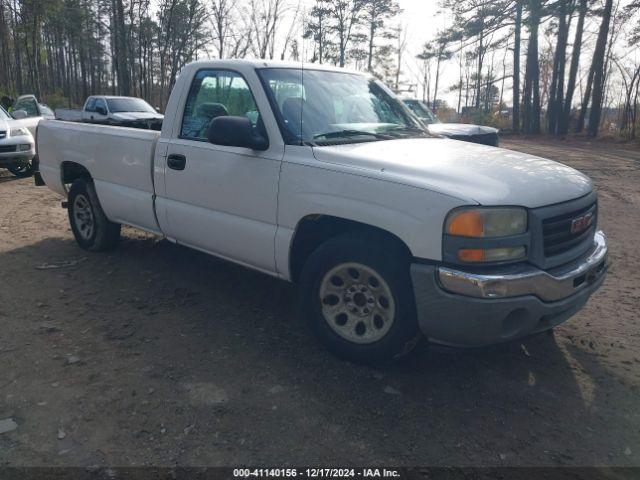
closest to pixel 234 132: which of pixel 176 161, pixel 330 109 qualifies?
pixel 330 109

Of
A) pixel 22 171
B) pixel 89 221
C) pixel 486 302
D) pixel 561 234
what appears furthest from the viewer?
pixel 22 171

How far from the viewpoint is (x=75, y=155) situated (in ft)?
18.7

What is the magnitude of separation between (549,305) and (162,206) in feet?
10.4

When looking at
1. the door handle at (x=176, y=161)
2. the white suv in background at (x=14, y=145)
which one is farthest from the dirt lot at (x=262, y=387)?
the white suv in background at (x=14, y=145)

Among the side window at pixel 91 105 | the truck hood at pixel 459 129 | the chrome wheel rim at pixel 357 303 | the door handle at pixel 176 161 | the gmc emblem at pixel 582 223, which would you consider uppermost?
the side window at pixel 91 105

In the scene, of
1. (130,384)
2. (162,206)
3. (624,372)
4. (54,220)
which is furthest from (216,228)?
(54,220)

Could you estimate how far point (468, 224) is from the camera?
2889 millimetres

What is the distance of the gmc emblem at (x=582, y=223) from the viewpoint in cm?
331

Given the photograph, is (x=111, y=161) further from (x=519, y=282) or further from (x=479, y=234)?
(x=519, y=282)

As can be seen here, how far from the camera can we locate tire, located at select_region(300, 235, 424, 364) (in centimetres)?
320

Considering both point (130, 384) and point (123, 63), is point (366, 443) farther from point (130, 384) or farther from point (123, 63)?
point (123, 63)

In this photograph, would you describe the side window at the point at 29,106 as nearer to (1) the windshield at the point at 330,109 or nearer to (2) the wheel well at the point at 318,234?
(1) the windshield at the point at 330,109

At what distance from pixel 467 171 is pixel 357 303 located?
1062 mm

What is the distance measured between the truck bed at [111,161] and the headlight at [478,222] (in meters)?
2.87
